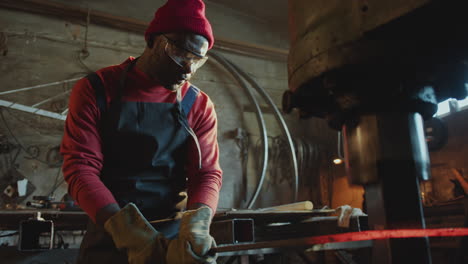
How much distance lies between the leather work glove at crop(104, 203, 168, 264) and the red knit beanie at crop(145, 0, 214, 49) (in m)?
0.74

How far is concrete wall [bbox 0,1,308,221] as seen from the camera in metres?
4.25

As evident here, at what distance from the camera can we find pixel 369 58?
696mm

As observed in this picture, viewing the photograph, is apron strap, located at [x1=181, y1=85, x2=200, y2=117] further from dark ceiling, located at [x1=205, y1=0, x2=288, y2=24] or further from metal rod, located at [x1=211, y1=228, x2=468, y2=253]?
dark ceiling, located at [x1=205, y1=0, x2=288, y2=24]

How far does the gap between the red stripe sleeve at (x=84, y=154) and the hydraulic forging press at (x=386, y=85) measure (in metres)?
0.86

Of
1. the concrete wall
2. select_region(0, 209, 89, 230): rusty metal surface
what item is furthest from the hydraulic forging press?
the concrete wall

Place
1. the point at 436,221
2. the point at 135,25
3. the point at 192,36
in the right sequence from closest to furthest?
the point at 192,36 < the point at 436,221 < the point at 135,25

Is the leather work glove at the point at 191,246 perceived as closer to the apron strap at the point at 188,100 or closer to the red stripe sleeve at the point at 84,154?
the red stripe sleeve at the point at 84,154

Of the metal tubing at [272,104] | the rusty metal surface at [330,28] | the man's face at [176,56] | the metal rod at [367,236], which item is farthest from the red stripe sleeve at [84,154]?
the metal tubing at [272,104]

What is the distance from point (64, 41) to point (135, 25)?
88 centimetres

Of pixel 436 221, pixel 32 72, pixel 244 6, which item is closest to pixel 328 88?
pixel 436 221

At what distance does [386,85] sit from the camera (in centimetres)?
74

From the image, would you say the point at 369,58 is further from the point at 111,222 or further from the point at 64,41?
the point at 64,41

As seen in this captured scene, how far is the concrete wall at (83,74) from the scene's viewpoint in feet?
14.0

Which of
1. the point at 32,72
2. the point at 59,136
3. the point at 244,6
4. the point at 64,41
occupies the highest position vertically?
the point at 244,6
